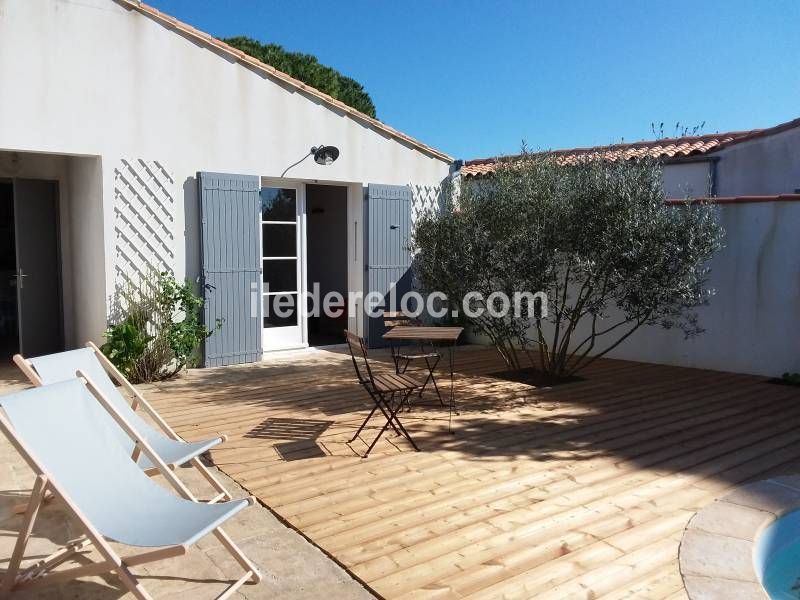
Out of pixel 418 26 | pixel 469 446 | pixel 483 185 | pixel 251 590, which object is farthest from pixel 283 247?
pixel 418 26

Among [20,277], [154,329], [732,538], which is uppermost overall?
[20,277]

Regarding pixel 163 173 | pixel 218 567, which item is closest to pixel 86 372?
pixel 218 567

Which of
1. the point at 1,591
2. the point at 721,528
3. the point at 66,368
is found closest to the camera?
the point at 1,591

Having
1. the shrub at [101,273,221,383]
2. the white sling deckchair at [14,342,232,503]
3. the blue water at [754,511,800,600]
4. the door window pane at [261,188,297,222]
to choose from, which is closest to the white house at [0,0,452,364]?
the door window pane at [261,188,297,222]

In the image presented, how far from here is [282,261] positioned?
8.03 metres

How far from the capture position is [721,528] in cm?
310

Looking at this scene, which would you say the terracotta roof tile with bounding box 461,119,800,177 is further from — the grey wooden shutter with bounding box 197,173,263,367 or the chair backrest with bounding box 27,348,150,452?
the chair backrest with bounding box 27,348,150,452

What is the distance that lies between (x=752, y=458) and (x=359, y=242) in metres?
5.57

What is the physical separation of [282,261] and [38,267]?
111 inches

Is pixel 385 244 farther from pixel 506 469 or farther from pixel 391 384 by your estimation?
pixel 506 469

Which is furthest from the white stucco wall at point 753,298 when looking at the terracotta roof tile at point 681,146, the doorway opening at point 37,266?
the doorway opening at point 37,266

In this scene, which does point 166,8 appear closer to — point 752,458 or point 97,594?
point 97,594

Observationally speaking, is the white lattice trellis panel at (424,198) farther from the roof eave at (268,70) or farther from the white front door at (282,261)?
the white front door at (282,261)

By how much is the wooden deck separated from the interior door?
2293mm
